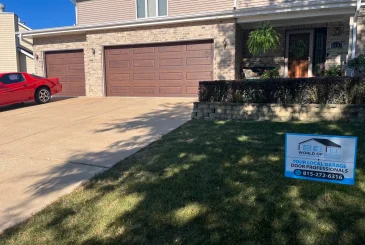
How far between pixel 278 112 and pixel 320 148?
14.0 ft

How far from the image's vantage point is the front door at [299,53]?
12.8 m

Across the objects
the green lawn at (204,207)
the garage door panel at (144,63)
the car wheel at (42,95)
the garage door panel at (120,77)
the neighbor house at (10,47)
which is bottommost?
the green lawn at (204,207)

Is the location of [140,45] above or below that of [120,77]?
above

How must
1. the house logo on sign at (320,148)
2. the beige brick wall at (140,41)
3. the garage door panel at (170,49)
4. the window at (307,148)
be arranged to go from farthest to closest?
the garage door panel at (170,49), the beige brick wall at (140,41), the window at (307,148), the house logo on sign at (320,148)

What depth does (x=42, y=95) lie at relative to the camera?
12.3 metres

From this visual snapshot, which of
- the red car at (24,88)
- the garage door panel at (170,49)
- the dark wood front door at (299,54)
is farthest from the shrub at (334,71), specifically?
the red car at (24,88)

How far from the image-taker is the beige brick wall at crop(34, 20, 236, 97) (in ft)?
39.1

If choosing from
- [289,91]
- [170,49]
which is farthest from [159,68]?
[289,91]

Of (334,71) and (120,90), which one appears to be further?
(120,90)

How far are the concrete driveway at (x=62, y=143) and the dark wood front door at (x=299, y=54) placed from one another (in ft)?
17.7

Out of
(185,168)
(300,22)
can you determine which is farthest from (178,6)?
(185,168)

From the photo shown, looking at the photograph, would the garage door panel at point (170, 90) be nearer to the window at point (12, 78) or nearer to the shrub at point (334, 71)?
the window at point (12, 78)

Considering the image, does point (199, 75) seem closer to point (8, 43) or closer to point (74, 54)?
point (74, 54)

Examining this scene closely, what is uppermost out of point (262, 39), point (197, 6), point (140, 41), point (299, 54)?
point (197, 6)
